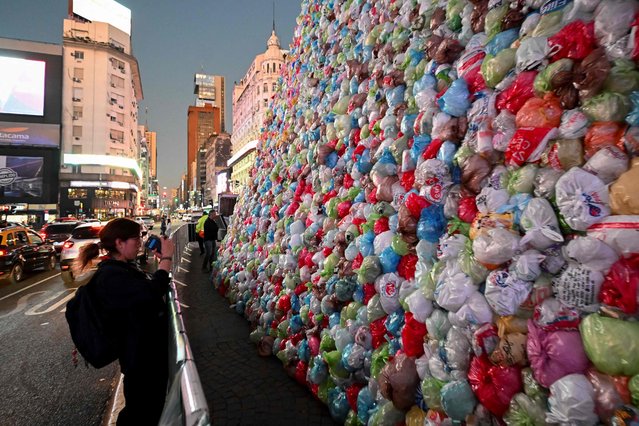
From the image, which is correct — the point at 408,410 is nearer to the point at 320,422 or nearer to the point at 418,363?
the point at 418,363

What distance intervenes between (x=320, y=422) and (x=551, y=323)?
2.33 meters

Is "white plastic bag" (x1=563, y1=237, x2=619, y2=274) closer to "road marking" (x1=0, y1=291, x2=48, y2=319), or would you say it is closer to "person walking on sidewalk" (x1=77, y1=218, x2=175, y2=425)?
"person walking on sidewalk" (x1=77, y1=218, x2=175, y2=425)

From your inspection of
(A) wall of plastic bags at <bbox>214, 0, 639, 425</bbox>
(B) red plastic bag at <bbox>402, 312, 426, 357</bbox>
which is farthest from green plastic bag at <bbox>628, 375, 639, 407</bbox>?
(B) red plastic bag at <bbox>402, 312, 426, 357</bbox>

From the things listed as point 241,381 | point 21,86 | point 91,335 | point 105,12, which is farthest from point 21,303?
point 105,12

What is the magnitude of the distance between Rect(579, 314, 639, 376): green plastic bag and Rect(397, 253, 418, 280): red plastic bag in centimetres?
132

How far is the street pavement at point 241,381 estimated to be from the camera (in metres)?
3.40

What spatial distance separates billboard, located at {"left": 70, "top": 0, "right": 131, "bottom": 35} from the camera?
6022 cm

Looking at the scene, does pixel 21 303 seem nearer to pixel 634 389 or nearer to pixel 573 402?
pixel 573 402

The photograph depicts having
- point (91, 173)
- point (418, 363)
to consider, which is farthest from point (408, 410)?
point (91, 173)

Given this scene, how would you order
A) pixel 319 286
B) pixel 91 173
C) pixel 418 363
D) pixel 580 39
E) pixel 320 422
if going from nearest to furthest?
pixel 580 39 < pixel 418 363 < pixel 320 422 < pixel 319 286 < pixel 91 173

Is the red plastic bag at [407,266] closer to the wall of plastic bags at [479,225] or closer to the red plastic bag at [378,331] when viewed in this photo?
the wall of plastic bags at [479,225]

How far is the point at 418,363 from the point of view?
8.26ft

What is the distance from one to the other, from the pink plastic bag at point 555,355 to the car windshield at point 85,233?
12.3 meters

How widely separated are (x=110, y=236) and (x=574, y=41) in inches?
126
